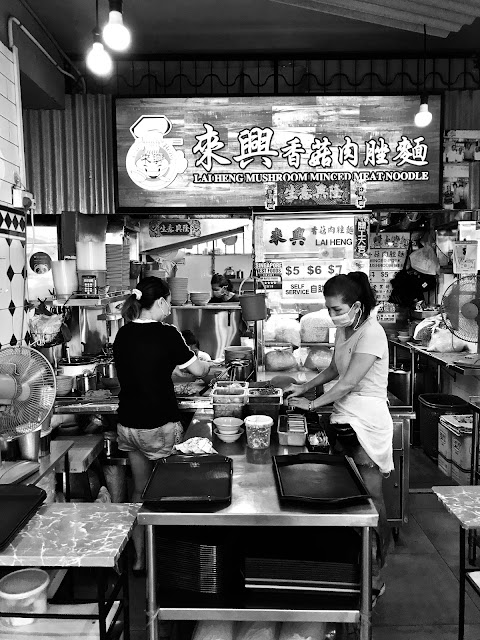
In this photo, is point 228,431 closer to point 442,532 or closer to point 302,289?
point 302,289

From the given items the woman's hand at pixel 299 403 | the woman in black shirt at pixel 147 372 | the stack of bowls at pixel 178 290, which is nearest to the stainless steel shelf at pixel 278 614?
the woman's hand at pixel 299 403

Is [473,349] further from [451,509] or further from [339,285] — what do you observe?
[451,509]

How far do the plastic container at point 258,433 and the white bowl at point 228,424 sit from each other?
0.36 feet

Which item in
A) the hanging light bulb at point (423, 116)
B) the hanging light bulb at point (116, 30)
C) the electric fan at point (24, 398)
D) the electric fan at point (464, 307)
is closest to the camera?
the electric fan at point (24, 398)

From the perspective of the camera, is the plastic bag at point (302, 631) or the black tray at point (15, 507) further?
the plastic bag at point (302, 631)

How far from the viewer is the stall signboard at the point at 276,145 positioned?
5.00 meters

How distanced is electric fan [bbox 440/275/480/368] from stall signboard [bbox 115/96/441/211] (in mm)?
998

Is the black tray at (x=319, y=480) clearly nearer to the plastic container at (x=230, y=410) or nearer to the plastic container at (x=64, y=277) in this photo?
the plastic container at (x=230, y=410)

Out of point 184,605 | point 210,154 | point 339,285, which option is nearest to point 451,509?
point 184,605

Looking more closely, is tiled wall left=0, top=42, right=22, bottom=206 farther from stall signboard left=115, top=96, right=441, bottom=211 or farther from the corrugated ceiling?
the corrugated ceiling

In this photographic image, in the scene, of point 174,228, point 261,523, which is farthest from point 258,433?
point 174,228

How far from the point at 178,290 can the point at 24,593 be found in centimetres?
428

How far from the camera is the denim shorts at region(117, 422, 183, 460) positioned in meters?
3.62

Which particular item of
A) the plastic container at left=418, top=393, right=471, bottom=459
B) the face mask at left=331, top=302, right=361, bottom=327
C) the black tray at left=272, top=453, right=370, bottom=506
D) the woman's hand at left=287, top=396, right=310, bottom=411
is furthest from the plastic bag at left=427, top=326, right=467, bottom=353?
the black tray at left=272, top=453, right=370, bottom=506
